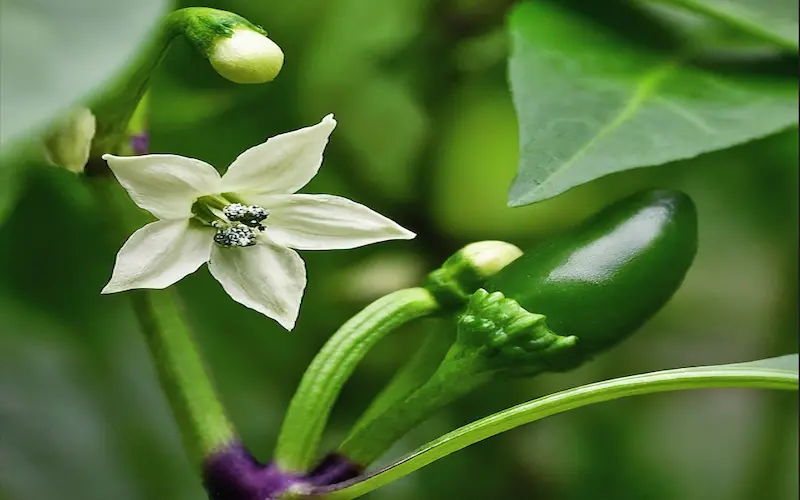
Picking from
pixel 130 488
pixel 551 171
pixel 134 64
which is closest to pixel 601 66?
pixel 551 171

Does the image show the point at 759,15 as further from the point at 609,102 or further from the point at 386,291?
the point at 386,291

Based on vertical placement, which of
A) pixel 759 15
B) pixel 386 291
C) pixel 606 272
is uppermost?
pixel 759 15

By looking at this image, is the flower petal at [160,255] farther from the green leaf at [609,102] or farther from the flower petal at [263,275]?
the green leaf at [609,102]

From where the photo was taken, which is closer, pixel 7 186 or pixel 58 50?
pixel 58 50

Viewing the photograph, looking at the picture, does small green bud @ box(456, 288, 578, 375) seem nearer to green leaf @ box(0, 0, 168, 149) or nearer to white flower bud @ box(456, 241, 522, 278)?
white flower bud @ box(456, 241, 522, 278)

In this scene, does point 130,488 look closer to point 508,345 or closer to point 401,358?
point 401,358

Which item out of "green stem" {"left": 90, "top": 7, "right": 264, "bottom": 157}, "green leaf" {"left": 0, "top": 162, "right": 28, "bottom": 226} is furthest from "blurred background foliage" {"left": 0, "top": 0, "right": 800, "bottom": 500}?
"green stem" {"left": 90, "top": 7, "right": 264, "bottom": 157}

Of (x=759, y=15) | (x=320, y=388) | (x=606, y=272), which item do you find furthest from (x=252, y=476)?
(x=759, y=15)
